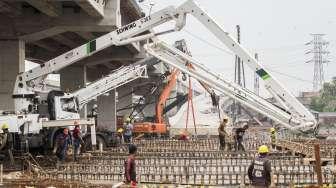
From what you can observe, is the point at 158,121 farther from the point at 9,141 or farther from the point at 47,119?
the point at 9,141

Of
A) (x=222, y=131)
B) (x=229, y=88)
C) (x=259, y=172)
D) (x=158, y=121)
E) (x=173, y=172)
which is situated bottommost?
(x=173, y=172)

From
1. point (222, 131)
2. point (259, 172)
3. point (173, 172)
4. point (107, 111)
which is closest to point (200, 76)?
point (222, 131)

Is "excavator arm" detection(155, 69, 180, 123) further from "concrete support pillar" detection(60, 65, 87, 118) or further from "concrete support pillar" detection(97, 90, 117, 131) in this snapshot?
"concrete support pillar" detection(97, 90, 117, 131)

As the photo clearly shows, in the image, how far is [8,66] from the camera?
30.5 m

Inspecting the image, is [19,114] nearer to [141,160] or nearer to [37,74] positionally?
[37,74]

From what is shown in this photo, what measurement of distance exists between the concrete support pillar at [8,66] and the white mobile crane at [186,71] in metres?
3.33

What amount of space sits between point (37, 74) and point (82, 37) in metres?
11.3

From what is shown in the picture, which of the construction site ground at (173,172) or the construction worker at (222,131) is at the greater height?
the construction worker at (222,131)

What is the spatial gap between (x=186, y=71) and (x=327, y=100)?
93487mm

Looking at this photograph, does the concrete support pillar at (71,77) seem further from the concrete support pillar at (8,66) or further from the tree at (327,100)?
the tree at (327,100)

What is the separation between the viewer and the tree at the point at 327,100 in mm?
113575

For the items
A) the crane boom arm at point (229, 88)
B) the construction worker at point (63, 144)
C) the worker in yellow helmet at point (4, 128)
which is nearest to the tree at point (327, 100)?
the crane boom arm at point (229, 88)

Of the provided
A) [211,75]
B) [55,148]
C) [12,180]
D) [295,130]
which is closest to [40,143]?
[55,148]

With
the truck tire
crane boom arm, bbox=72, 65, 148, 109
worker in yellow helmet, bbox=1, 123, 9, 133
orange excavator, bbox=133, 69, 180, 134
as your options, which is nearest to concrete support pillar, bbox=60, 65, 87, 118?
orange excavator, bbox=133, 69, 180, 134
